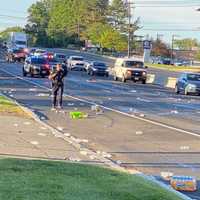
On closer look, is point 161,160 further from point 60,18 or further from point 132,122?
point 60,18

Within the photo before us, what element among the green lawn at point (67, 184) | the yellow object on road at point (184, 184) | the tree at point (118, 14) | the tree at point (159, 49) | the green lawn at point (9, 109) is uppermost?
the tree at point (118, 14)

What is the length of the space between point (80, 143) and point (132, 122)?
661 cm

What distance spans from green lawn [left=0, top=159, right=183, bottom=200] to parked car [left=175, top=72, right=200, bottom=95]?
37.8 m

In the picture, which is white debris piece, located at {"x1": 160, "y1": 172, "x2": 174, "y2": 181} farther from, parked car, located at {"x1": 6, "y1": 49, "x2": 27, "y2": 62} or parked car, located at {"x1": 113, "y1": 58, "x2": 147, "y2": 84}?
parked car, located at {"x1": 6, "y1": 49, "x2": 27, "y2": 62}

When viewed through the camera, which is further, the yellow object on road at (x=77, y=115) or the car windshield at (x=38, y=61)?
the car windshield at (x=38, y=61)

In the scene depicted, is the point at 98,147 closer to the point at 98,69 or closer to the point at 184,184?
the point at 184,184

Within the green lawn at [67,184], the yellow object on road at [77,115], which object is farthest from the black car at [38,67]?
the green lawn at [67,184]

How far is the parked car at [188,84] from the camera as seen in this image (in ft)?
159

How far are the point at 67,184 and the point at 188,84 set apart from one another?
39.9 meters

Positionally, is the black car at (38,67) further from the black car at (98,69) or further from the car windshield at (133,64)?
the black car at (98,69)

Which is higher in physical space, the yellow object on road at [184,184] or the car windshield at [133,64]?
the yellow object on road at [184,184]

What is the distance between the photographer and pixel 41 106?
95.8ft

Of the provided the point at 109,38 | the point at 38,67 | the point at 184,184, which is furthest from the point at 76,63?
the point at 184,184

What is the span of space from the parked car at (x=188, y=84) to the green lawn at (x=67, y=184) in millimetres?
37765
